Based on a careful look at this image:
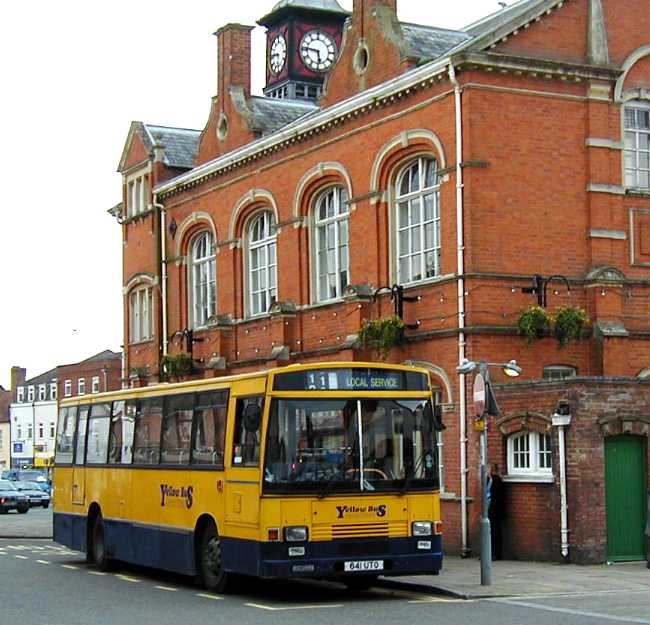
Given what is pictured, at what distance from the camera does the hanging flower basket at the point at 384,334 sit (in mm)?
28328

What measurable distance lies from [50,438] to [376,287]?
80.5 metres

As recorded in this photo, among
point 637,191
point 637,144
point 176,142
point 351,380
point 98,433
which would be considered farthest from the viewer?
point 176,142

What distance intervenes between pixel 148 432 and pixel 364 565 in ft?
17.3

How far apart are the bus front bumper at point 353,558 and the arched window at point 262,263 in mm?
16356

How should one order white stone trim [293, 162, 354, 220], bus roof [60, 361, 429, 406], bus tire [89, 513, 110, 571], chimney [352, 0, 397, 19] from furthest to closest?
white stone trim [293, 162, 354, 220]
chimney [352, 0, 397, 19]
bus tire [89, 513, 110, 571]
bus roof [60, 361, 429, 406]

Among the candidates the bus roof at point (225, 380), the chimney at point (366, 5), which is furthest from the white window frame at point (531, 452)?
the chimney at point (366, 5)

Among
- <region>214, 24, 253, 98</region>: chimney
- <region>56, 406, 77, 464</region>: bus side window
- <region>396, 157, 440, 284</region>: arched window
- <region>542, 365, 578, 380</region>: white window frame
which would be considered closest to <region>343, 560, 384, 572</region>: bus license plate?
<region>56, 406, 77, 464</region>: bus side window

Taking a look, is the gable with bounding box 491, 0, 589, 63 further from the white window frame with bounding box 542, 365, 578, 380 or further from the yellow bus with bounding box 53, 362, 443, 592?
the yellow bus with bounding box 53, 362, 443, 592

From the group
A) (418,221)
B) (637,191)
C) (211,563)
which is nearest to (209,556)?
(211,563)

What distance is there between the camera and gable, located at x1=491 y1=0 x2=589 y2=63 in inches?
1080

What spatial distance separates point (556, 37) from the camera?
2794 cm

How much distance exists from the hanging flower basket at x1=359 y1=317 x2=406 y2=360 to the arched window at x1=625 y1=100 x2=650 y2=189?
5285 mm

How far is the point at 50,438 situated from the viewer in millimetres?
107000

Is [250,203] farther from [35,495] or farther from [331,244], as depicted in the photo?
[35,495]
